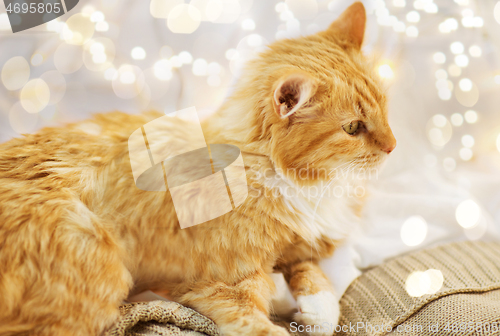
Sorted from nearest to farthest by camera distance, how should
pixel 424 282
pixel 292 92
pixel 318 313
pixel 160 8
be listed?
pixel 292 92 → pixel 318 313 → pixel 424 282 → pixel 160 8

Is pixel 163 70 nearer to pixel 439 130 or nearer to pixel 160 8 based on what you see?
pixel 160 8

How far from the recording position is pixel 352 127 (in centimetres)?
86

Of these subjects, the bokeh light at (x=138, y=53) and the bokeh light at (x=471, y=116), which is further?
the bokeh light at (x=471, y=116)

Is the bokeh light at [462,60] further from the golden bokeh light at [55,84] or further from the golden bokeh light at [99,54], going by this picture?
the golden bokeh light at [55,84]

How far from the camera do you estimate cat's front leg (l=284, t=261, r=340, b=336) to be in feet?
2.81

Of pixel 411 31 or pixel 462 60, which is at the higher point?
pixel 411 31

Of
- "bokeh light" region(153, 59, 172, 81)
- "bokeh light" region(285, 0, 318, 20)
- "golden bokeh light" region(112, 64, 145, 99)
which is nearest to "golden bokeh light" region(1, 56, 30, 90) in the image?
"golden bokeh light" region(112, 64, 145, 99)

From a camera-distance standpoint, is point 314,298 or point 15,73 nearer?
point 314,298

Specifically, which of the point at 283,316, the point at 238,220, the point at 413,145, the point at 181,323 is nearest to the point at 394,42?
the point at 413,145

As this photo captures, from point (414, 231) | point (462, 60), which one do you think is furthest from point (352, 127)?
point (462, 60)

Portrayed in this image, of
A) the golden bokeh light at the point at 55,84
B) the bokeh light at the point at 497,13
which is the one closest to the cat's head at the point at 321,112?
the golden bokeh light at the point at 55,84

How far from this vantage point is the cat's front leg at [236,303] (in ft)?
2.52

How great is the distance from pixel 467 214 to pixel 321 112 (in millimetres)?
895

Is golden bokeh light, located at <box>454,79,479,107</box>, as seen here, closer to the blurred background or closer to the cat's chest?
the blurred background
